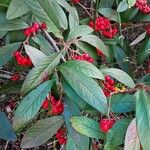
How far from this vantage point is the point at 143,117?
1.08m

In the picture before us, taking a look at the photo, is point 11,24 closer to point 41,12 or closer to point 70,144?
point 41,12

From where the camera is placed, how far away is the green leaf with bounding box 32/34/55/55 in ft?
4.42

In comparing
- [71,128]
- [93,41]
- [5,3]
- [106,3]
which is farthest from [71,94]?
[106,3]

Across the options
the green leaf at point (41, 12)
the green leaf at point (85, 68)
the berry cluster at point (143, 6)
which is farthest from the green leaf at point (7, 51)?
the berry cluster at point (143, 6)

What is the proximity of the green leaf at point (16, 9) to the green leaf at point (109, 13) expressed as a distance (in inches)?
16.4

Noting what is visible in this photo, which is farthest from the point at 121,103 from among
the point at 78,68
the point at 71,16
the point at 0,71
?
the point at 0,71

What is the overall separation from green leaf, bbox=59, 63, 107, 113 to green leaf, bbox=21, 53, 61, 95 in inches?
2.3

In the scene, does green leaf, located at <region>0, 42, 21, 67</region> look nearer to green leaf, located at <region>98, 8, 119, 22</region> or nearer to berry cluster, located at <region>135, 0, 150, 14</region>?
green leaf, located at <region>98, 8, 119, 22</region>

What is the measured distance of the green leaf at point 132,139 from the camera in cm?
108

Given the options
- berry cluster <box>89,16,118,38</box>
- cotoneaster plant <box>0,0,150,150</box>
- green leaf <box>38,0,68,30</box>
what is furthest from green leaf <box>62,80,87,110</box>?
berry cluster <box>89,16,118,38</box>

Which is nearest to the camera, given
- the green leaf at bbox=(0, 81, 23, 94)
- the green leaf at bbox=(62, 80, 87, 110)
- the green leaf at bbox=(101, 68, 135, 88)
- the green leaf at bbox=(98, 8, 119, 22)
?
the green leaf at bbox=(62, 80, 87, 110)

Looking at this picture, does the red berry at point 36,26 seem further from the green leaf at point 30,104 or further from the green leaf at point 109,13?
the green leaf at point 109,13

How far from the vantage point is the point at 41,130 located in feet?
4.40

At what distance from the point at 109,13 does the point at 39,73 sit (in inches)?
25.8
